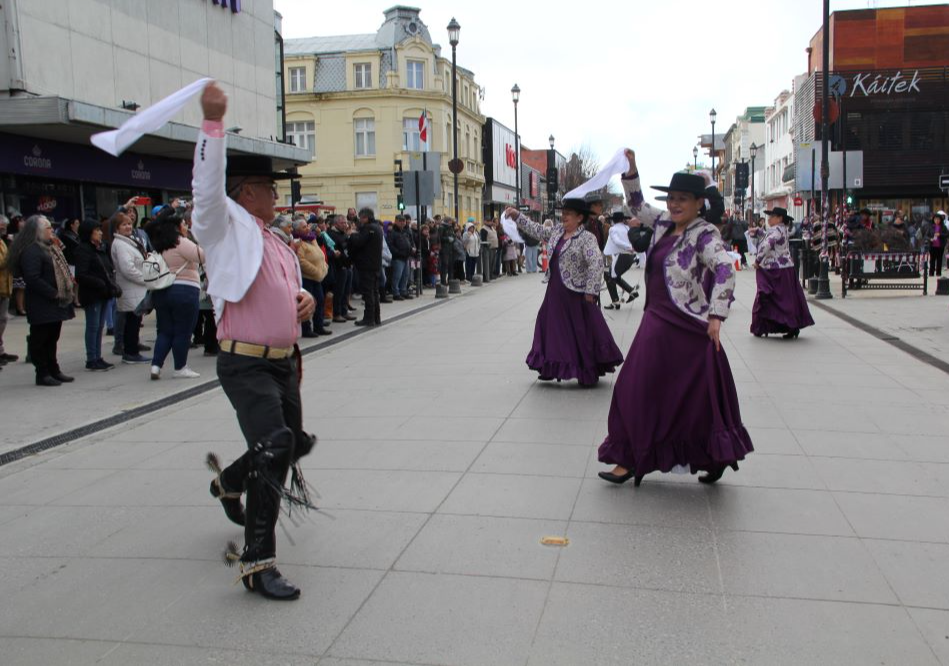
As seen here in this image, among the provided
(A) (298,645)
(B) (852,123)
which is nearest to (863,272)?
(A) (298,645)

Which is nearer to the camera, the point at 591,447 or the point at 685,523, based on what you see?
the point at 685,523

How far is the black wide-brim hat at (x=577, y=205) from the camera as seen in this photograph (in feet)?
28.3

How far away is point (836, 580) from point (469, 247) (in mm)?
24130

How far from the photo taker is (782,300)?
12.7m

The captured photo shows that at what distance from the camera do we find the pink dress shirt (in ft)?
13.5

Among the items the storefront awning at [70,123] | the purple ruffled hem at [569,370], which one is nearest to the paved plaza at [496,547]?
the purple ruffled hem at [569,370]

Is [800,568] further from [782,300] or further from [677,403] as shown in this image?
[782,300]

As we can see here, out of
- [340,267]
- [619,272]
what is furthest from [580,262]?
[619,272]

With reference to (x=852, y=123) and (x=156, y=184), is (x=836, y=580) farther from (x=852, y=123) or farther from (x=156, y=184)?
(x=852, y=123)

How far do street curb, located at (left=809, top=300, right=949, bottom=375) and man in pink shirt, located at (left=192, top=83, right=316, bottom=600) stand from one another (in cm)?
819

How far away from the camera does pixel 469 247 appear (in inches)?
1098

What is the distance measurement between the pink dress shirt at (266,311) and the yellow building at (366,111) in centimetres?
4841

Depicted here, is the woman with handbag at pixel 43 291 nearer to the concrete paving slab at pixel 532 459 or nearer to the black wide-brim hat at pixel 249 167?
the concrete paving slab at pixel 532 459

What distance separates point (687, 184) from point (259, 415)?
291 cm
